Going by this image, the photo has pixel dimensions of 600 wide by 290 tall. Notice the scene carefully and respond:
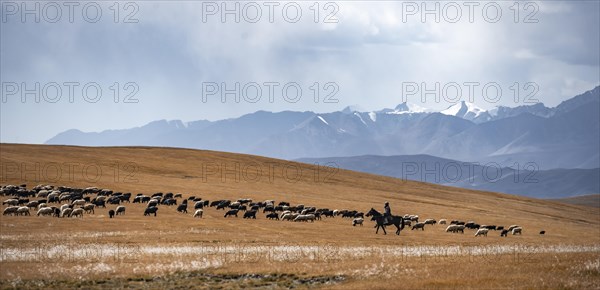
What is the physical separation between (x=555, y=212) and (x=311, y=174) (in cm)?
4617

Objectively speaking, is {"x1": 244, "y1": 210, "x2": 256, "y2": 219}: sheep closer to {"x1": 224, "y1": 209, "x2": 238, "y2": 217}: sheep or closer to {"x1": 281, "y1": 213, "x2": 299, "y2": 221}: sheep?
{"x1": 224, "y1": 209, "x2": 238, "y2": 217}: sheep

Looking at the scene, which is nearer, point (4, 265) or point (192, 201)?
point (4, 265)

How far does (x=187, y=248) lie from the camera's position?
34531 mm

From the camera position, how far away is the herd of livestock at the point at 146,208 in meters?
53.3

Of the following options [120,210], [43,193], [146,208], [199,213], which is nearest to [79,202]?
[120,210]

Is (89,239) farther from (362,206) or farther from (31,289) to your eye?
(362,206)

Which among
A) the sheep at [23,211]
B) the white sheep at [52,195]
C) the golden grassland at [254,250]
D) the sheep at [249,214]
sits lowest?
the golden grassland at [254,250]

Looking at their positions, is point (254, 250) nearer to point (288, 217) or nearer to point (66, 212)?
point (66, 212)

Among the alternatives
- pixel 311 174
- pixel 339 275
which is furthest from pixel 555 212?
A: pixel 339 275

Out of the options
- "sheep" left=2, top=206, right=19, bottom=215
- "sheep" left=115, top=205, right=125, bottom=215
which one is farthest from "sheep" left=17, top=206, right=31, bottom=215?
"sheep" left=115, top=205, right=125, bottom=215

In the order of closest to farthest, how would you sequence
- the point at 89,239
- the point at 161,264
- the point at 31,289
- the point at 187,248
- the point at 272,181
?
the point at 31,289
the point at 161,264
the point at 187,248
the point at 89,239
the point at 272,181

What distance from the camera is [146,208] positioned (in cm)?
5831

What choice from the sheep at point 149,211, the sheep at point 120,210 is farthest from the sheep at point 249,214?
the sheep at point 120,210

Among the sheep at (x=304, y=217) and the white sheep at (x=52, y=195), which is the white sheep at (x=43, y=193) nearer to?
the white sheep at (x=52, y=195)
